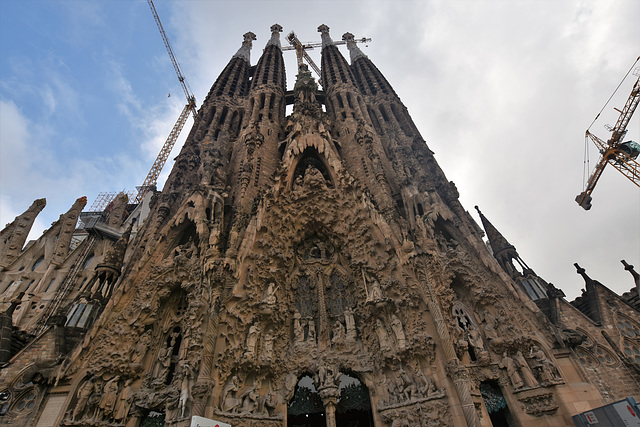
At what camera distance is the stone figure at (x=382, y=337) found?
9.12m

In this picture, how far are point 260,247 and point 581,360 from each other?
34.1ft

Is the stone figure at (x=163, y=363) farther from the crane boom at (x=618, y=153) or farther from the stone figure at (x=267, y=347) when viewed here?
the crane boom at (x=618, y=153)

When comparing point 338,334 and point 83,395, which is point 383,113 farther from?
point 83,395

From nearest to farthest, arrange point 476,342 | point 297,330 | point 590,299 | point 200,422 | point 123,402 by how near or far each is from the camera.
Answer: point 200,422 → point 123,402 → point 476,342 → point 297,330 → point 590,299

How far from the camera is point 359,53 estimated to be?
29484 mm

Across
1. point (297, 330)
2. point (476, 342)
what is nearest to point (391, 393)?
point (476, 342)

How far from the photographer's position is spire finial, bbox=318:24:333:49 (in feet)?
98.7

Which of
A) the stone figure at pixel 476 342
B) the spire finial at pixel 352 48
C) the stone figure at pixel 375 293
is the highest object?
the spire finial at pixel 352 48

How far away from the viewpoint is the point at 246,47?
3069 cm

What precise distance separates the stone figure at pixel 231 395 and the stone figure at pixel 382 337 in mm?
4079

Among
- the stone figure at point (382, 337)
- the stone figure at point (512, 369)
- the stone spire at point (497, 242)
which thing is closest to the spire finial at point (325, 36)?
the stone spire at point (497, 242)

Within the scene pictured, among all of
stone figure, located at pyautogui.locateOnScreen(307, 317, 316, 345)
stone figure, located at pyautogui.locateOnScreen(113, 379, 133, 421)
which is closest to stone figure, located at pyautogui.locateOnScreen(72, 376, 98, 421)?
stone figure, located at pyautogui.locateOnScreen(113, 379, 133, 421)

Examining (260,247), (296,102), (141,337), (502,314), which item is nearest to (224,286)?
(260,247)

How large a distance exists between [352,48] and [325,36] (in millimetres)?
3414
